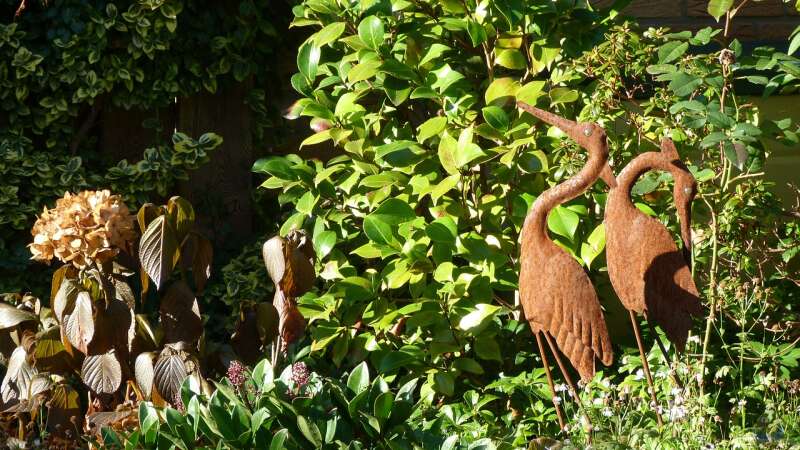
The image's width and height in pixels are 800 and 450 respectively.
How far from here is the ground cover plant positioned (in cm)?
273

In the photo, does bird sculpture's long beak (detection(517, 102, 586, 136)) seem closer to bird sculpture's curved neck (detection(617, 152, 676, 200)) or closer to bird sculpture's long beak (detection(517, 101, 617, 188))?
bird sculpture's long beak (detection(517, 101, 617, 188))

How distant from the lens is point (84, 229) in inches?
107

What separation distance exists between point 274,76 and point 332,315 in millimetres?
1516

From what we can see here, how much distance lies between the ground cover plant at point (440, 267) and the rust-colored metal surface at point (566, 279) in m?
0.23

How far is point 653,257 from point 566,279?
0.80ft

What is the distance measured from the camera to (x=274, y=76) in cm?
467

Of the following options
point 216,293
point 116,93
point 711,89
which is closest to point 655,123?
point 711,89

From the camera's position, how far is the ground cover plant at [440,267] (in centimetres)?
273

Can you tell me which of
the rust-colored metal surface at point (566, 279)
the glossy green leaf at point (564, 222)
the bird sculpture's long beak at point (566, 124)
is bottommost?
the glossy green leaf at point (564, 222)

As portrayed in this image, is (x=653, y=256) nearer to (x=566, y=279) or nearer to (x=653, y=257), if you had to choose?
(x=653, y=257)

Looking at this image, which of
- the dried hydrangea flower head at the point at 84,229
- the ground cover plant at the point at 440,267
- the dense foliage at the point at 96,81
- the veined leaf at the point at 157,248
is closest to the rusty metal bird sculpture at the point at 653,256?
the ground cover plant at the point at 440,267

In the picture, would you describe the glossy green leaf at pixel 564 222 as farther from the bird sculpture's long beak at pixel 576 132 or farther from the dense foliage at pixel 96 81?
the dense foliage at pixel 96 81

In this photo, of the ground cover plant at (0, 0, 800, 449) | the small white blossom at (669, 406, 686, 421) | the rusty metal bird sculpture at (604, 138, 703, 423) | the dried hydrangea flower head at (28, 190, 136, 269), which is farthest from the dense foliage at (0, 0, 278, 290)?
the small white blossom at (669, 406, 686, 421)

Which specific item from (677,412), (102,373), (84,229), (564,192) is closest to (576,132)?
(564,192)
